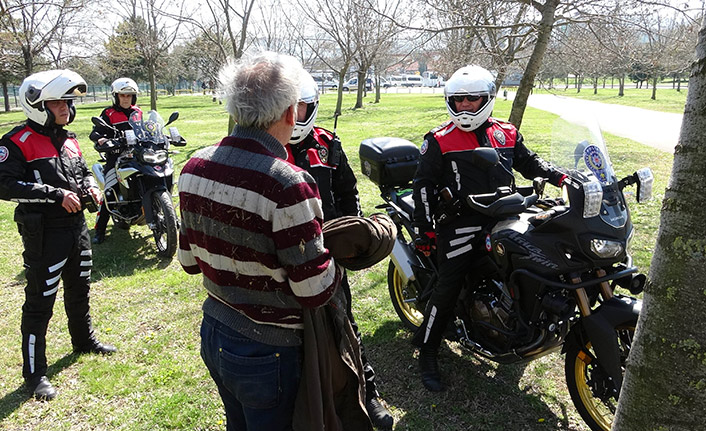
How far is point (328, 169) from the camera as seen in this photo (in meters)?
3.14

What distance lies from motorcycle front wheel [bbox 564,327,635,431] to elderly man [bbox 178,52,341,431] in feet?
5.49

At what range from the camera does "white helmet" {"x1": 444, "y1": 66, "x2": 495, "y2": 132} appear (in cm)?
326

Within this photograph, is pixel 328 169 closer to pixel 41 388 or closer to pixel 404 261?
pixel 404 261

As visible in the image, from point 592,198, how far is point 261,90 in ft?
5.60

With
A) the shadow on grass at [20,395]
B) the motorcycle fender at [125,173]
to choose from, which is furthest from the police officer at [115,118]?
the shadow on grass at [20,395]

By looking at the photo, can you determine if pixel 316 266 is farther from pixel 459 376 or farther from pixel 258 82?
pixel 459 376

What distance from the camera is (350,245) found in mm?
1853

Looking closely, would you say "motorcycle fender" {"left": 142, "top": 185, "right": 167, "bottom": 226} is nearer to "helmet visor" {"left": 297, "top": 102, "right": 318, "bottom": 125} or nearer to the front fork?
"helmet visor" {"left": 297, "top": 102, "right": 318, "bottom": 125}

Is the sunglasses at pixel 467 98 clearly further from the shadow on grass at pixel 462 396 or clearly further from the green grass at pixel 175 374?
the shadow on grass at pixel 462 396

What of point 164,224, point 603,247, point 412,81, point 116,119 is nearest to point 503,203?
point 603,247

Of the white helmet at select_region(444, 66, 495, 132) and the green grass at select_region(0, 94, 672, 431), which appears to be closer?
the green grass at select_region(0, 94, 672, 431)

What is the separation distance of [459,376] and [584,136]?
1.80 m

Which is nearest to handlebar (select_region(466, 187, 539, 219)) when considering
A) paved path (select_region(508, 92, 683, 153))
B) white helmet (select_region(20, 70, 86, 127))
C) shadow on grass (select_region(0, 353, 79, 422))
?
white helmet (select_region(20, 70, 86, 127))

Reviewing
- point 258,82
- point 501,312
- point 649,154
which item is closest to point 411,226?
point 501,312
